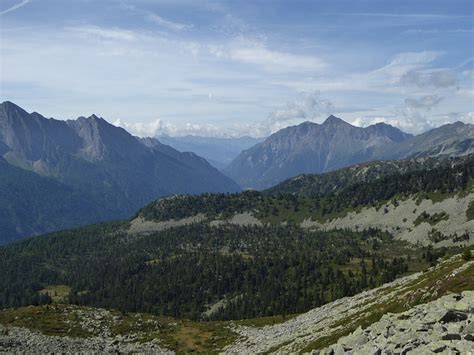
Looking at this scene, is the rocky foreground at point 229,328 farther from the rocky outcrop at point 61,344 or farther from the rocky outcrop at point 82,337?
the rocky outcrop at point 82,337

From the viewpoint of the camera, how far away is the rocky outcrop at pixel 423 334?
26.8 metres

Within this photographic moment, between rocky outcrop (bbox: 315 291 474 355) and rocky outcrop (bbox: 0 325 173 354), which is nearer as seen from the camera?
rocky outcrop (bbox: 315 291 474 355)

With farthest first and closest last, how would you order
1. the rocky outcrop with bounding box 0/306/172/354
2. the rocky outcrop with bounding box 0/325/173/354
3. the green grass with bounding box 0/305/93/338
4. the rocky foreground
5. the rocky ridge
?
the green grass with bounding box 0/305/93/338, the rocky outcrop with bounding box 0/306/172/354, the rocky outcrop with bounding box 0/325/173/354, the rocky ridge, the rocky foreground

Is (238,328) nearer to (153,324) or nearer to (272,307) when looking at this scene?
(153,324)

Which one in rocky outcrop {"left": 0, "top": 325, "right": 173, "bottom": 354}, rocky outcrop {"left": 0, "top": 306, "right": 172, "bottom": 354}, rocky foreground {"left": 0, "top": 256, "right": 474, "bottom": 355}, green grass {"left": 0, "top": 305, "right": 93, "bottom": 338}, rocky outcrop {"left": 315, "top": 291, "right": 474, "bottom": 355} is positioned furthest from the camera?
green grass {"left": 0, "top": 305, "right": 93, "bottom": 338}

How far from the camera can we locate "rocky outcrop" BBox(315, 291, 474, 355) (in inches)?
1057

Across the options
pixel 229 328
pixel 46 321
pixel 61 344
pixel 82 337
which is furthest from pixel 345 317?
pixel 46 321

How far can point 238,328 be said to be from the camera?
111m

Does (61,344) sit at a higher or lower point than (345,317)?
lower

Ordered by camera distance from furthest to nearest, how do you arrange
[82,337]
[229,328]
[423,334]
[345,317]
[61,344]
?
[229,328] → [82,337] → [61,344] → [345,317] → [423,334]

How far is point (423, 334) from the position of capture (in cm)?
2983

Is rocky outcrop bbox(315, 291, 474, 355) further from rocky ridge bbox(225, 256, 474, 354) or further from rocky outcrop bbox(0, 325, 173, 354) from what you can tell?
rocky outcrop bbox(0, 325, 173, 354)

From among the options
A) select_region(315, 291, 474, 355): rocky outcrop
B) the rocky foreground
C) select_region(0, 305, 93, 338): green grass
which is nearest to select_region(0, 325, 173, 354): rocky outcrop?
the rocky foreground

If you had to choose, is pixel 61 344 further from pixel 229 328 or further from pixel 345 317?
pixel 345 317
